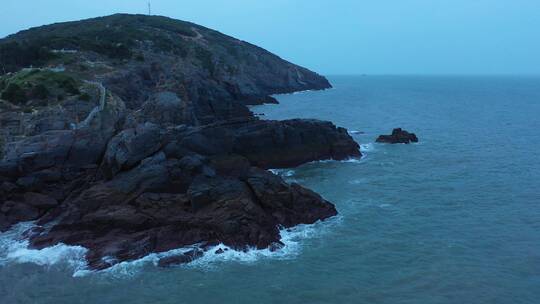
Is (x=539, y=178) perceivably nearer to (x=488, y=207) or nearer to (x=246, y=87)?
(x=488, y=207)

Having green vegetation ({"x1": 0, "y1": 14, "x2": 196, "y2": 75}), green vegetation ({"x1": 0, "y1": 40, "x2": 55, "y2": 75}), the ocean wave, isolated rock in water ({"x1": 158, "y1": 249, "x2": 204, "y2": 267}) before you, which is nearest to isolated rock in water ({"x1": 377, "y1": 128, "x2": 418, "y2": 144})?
the ocean wave

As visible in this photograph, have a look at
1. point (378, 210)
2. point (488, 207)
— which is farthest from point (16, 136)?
point (488, 207)

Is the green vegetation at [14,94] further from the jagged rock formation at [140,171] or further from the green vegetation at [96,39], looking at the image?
the green vegetation at [96,39]

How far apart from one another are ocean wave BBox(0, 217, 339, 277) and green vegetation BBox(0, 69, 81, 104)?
22710 millimetres

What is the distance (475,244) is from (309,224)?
1143 centimetres

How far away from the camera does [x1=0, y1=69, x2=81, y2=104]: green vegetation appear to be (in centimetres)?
5244

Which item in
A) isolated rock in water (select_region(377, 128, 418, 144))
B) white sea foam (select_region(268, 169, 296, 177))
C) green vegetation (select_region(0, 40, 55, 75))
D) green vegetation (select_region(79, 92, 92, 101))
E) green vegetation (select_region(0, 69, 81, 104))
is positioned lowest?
white sea foam (select_region(268, 169, 296, 177))

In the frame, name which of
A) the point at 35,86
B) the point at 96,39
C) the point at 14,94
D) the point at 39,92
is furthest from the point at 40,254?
the point at 96,39

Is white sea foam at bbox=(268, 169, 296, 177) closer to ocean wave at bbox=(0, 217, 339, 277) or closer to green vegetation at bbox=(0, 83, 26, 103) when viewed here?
ocean wave at bbox=(0, 217, 339, 277)

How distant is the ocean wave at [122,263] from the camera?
3003 centimetres

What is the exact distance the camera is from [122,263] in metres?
30.5

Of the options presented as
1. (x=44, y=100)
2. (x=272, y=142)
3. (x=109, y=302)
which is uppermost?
(x=44, y=100)

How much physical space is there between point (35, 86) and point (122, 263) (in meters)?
32.2

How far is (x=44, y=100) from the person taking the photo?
5253 centimetres
